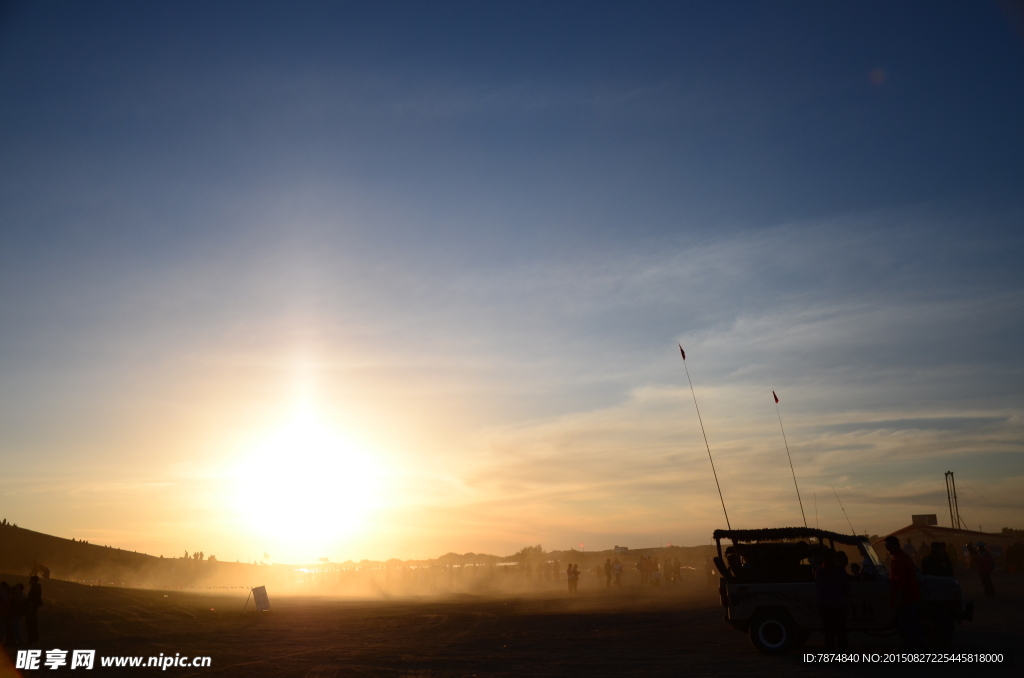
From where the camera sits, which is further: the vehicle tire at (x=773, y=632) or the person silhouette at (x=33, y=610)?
the person silhouette at (x=33, y=610)

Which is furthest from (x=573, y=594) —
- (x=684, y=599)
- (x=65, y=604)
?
(x=65, y=604)

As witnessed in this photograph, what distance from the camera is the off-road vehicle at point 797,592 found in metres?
14.8

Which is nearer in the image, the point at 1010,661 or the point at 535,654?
the point at 1010,661


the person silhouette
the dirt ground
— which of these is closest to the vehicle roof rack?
the dirt ground

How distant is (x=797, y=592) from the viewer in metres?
15.1

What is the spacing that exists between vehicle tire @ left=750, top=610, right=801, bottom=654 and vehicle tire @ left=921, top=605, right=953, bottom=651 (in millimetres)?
2497

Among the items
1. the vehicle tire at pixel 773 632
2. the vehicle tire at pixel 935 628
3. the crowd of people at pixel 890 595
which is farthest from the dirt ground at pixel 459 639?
the vehicle tire at pixel 935 628

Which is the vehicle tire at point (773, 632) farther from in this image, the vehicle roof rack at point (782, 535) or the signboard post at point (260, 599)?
the signboard post at point (260, 599)

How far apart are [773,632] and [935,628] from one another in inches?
125

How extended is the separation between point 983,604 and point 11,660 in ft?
101

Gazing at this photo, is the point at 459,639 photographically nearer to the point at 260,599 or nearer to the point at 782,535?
the point at 782,535

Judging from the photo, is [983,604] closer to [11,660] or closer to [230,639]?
[230,639]

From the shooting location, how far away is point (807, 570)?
50.1 ft

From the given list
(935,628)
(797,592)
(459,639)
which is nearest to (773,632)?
(797,592)
